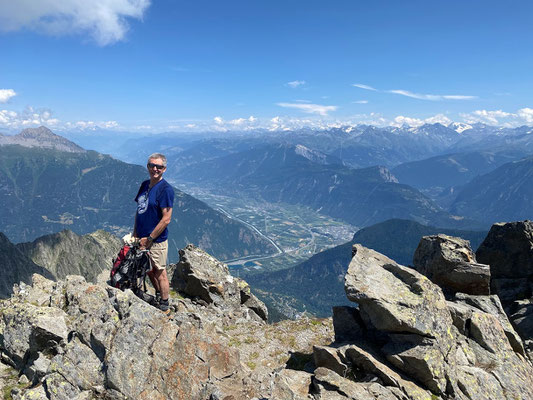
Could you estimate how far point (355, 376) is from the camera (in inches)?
587

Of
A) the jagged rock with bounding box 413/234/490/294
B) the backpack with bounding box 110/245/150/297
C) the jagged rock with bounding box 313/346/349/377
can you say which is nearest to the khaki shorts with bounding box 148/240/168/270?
the backpack with bounding box 110/245/150/297

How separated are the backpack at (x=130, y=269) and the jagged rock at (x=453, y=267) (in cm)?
2305

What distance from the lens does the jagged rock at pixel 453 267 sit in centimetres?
2495

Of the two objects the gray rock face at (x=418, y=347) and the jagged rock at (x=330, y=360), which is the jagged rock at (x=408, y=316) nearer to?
the gray rock face at (x=418, y=347)

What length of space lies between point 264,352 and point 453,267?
16958mm

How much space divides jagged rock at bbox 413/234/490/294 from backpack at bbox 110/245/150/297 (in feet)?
75.6

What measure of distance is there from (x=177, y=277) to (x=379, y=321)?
20.5 meters

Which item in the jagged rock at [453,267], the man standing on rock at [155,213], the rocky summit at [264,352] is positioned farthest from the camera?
the jagged rock at [453,267]

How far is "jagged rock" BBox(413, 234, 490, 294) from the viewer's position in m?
25.0

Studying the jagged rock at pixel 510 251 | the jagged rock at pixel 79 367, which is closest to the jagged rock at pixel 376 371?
the jagged rock at pixel 79 367

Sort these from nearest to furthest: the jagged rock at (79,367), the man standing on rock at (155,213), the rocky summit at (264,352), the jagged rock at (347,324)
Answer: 1. the jagged rock at (79,367)
2. the rocky summit at (264,352)
3. the man standing on rock at (155,213)
4. the jagged rock at (347,324)

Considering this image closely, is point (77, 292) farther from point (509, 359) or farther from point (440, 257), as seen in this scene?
point (440, 257)

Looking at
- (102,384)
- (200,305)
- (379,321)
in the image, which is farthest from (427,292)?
(200,305)

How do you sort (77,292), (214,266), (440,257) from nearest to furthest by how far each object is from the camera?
(77,292)
(440,257)
(214,266)
